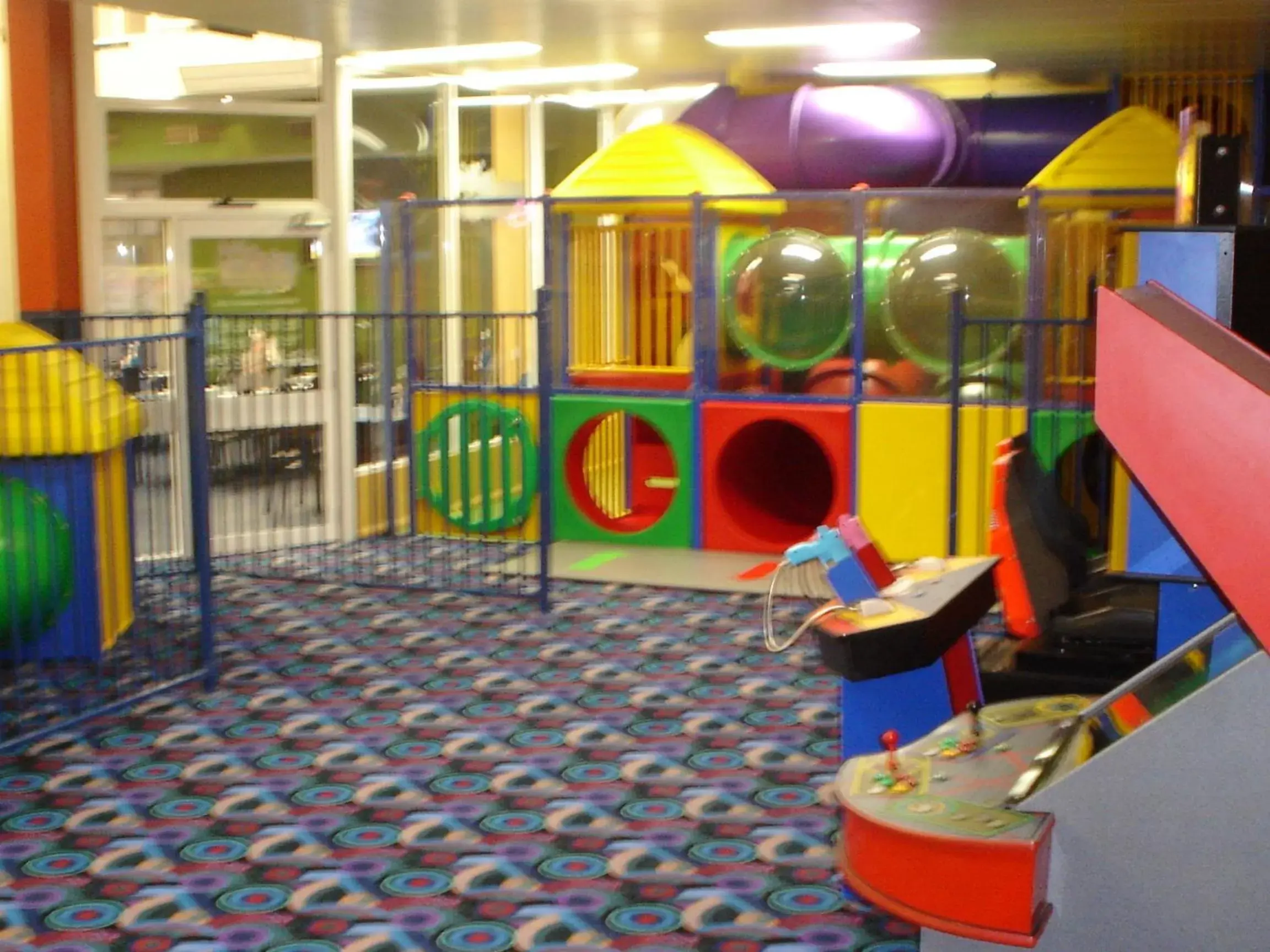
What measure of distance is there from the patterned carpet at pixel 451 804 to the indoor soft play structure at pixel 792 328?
157 centimetres

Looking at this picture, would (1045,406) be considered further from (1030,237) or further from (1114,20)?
(1114,20)

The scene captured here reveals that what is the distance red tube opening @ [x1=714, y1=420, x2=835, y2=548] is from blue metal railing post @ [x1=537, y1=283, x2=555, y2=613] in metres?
1.37

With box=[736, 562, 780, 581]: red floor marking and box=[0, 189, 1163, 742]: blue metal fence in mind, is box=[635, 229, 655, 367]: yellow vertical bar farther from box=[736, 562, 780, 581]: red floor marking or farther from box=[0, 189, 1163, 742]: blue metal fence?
box=[736, 562, 780, 581]: red floor marking

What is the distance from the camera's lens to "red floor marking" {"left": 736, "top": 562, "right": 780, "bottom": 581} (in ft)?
23.5

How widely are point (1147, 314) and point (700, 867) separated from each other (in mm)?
1969

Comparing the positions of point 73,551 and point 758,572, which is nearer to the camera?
point 73,551

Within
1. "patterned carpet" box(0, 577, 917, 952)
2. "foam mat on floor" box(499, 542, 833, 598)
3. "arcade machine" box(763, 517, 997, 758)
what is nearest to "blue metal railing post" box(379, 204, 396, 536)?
"foam mat on floor" box(499, 542, 833, 598)

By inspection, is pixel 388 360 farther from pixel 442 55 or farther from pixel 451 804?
pixel 451 804

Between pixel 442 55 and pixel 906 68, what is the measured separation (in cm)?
270

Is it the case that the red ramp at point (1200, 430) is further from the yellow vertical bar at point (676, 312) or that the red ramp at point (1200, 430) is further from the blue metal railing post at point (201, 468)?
the yellow vertical bar at point (676, 312)

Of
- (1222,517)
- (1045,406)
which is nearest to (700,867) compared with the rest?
(1222,517)

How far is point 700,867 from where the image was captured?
12.8 feet

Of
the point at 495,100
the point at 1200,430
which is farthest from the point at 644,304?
the point at 1200,430

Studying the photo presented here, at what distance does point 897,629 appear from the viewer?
131 inches
